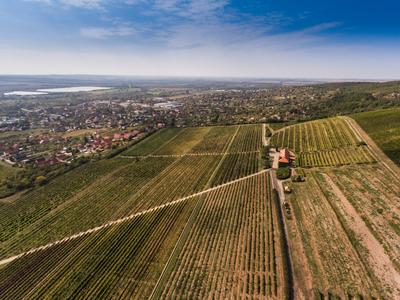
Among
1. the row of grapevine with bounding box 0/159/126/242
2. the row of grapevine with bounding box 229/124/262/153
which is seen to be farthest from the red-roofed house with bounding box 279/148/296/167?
the row of grapevine with bounding box 0/159/126/242

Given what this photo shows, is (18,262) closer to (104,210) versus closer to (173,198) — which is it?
(104,210)

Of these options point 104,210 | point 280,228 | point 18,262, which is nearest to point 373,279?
point 280,228

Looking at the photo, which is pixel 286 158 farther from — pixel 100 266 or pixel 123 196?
pixel 100 266

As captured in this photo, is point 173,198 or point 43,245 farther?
point 173,198

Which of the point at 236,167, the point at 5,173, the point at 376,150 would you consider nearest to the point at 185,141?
the point at 236,167

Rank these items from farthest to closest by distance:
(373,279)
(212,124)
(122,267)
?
(212,124)
(122,267)
(373,279)

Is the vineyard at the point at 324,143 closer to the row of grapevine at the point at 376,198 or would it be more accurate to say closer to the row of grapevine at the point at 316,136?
the row of grapevine at the point at 316,136
